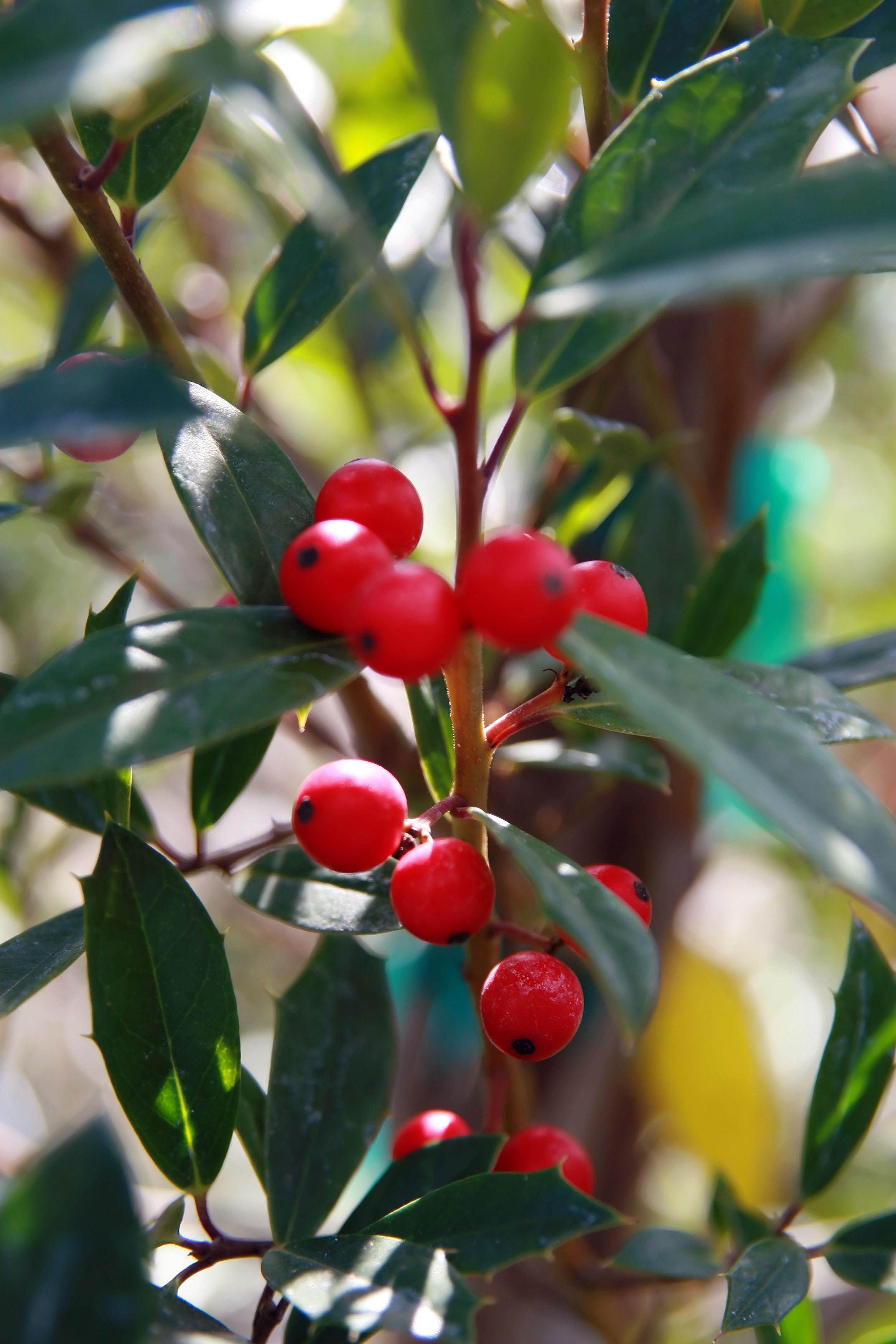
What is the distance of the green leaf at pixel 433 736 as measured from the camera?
486 mm

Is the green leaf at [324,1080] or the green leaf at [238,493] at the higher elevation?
the green leaf at [238,493]

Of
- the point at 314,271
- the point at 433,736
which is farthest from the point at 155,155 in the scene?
the point at 433,736

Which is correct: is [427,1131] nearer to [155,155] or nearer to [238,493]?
[238,493]

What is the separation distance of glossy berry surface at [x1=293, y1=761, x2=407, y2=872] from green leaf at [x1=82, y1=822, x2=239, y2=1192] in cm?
9

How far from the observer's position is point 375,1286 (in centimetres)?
38

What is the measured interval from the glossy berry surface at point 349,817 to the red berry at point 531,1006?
79 mm

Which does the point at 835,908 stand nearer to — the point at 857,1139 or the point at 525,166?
the point at 857,1139

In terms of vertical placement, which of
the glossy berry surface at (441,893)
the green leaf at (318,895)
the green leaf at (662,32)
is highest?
the green leaf at (662,32)

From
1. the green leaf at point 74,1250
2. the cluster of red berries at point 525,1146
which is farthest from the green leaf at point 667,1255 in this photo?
the green leaf at point 74,1250

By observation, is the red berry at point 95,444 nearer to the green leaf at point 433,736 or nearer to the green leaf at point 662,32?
the green leaf at point 433,736

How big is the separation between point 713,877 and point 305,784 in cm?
172

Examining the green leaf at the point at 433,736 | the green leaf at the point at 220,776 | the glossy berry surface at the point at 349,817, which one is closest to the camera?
the glossy berry surface at the point at 349,817

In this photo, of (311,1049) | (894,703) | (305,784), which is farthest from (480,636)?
(894,703)

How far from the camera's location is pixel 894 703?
2.09 metres
